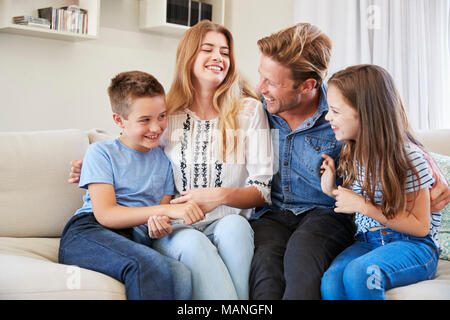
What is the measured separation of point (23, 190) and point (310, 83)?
3.10 feet

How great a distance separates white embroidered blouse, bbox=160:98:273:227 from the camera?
1.62 meters

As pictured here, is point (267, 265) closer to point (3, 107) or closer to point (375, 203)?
point (375, 203)

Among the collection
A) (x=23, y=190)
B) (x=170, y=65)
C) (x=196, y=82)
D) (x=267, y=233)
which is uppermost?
(x=170, y=65)

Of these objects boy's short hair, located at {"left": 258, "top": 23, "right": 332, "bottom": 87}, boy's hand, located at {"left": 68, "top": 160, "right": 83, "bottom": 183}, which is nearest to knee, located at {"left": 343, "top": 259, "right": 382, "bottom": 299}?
boy's short hair, located at {"left": 258, "top": 23, "right": 332, "bottom": 87}

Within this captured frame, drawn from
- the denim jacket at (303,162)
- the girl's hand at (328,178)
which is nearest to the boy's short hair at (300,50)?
the denim jacket at (303,162)

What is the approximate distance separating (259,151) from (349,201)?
0.34 metres

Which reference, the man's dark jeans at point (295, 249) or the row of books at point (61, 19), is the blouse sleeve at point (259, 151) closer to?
the man's dark jeans at point (295, 249)

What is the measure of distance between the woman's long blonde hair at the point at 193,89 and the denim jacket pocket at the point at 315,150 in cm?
22

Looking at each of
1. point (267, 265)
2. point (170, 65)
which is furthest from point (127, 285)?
point (170, 65)

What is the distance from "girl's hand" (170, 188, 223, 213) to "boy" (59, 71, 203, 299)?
0.18 ft

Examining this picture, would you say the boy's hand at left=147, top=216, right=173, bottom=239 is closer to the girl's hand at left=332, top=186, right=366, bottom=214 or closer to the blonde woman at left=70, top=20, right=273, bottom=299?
the blonde woman at left=70, top=20, right=273, bottom=299

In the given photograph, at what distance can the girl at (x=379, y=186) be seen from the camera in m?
1.31
